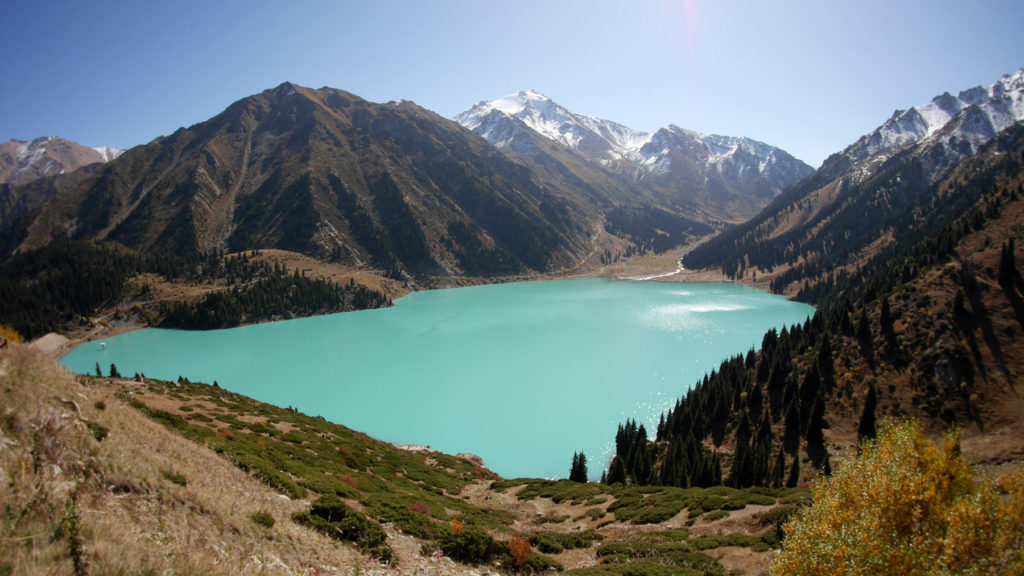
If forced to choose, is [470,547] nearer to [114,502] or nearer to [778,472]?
[114,502]

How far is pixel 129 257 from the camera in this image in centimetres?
13600

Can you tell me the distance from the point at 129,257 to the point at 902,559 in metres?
186

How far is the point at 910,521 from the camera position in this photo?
11984 mm

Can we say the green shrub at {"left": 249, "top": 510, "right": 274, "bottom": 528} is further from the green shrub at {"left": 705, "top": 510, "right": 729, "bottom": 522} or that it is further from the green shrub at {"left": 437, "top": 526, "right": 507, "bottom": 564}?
the green shrub at {"left": 705, "top": 510, "right": 729, "bottom": 522}

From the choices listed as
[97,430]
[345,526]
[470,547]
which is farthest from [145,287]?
[470,547]

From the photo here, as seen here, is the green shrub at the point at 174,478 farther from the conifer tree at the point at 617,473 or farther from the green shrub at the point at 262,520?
the conifer tree at the point at 617,473

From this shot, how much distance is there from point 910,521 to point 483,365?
6816 cm

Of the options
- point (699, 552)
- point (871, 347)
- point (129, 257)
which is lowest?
point (699, 552)

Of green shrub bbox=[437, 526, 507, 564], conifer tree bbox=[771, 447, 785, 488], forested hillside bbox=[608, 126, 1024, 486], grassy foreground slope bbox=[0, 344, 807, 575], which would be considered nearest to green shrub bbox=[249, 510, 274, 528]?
grassy foreground slope bbox=[0, 344, 807, 575]

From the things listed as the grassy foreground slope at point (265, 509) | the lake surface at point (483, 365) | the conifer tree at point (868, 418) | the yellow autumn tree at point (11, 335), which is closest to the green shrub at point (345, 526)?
the grassy foreground slope at point (265, 509)

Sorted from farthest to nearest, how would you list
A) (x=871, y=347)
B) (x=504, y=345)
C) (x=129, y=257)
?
(x=129, y=257), (x=504, y=345), (x=871, y=347)

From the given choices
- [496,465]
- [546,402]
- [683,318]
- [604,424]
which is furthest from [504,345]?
[683,318]

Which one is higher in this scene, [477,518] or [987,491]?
[987,491]

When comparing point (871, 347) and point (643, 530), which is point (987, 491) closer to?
point (643, 530)
